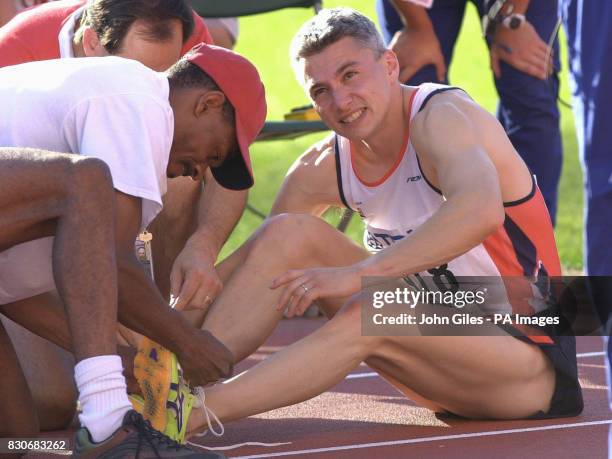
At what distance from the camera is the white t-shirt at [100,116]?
3.16 m

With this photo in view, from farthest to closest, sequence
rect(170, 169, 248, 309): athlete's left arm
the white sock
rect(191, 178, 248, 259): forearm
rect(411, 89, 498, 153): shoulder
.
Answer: rect(191, 178, 248, 259): forearm < rect(170, 169, 248, 309): athlete's left arm < rect(411, 89, 498, 153): shoulder < the white sock

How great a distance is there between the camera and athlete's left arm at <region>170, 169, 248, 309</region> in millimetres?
3992

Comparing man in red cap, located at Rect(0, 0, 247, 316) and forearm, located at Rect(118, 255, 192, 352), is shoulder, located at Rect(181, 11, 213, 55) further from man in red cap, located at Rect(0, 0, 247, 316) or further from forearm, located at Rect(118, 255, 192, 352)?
forearm, located at Rect(118, 255, 192, 352)

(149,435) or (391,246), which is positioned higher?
(391,246)

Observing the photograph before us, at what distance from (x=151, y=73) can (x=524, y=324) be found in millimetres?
1386

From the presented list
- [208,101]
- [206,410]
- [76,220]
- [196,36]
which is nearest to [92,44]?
[196,36]

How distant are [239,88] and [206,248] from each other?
77 cm

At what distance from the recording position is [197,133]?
347cm

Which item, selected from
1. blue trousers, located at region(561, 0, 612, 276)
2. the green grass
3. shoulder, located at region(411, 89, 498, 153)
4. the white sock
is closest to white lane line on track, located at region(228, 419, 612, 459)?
the white sock

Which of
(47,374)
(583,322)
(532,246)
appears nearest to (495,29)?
(583,322)

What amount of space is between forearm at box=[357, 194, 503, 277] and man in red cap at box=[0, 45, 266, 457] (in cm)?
47

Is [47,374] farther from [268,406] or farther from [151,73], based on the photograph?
[151,73]

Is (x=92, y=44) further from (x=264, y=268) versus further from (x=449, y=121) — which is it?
(x=449, y=121)

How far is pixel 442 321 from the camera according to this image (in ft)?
12.5
